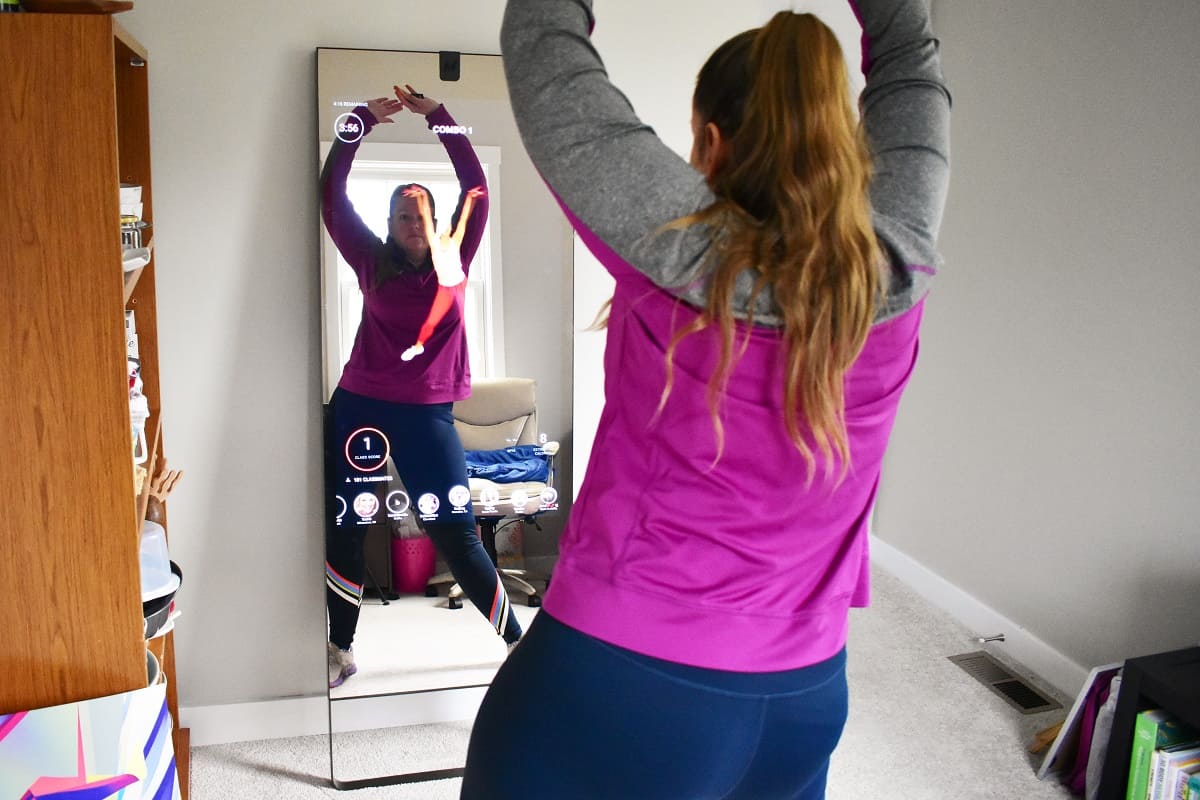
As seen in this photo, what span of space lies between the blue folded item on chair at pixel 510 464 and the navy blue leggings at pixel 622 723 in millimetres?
1400

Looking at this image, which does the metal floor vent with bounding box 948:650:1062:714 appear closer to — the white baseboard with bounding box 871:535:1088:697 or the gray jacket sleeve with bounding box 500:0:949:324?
the white baseboard with bounding box 871:535:1088:697

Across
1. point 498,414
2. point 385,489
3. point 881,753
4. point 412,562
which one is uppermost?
point 498,414

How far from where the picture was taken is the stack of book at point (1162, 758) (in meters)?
1.98

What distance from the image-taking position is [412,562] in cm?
225

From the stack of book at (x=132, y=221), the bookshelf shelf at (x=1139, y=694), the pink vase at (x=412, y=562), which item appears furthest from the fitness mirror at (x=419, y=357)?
the bookshelf shelf at (x=1139, y=694)

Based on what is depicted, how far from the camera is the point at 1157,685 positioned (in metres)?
2.00

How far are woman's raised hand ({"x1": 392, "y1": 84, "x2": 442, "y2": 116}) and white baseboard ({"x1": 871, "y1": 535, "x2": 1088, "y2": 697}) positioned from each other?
2233 mm

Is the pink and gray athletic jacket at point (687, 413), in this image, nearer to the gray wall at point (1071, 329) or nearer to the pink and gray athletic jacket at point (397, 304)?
the pink and gray athletic jacket at point (397, 304)

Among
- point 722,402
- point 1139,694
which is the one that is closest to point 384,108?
point 722,402

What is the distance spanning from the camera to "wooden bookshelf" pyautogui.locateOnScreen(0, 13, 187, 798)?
1.33m

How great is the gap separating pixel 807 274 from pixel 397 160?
1547mm

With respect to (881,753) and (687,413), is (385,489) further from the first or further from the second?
(687,413)

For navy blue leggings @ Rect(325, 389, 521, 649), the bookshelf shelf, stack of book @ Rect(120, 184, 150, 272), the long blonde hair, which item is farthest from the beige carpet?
the long blonde hair

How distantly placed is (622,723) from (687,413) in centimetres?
27
